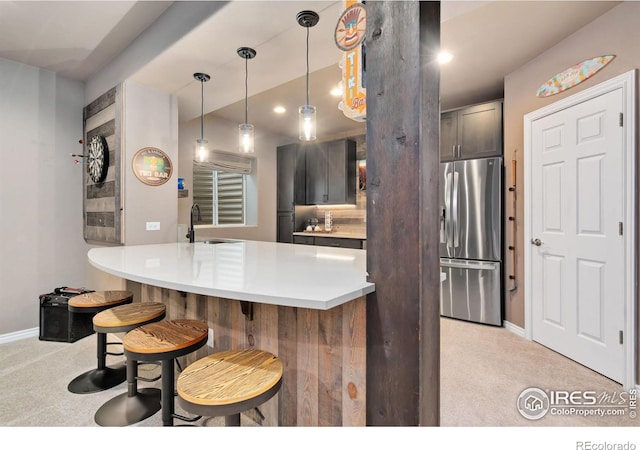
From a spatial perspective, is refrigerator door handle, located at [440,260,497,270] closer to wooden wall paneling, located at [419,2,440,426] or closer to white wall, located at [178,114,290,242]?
wooden wall paneling, located at [419,2,440,426]

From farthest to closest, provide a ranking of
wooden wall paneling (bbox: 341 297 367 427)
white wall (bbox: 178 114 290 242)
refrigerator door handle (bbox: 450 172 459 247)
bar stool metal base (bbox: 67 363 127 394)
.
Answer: white wall (bbox: 178 114 290 242), refrigerator door handle (bbox: 450 172 459 247), bar stool metal base (bbox: 67 363 127 394), wooden wall paneling (bbox: 341 297 367 427)

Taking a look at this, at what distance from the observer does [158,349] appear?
1.36 meters

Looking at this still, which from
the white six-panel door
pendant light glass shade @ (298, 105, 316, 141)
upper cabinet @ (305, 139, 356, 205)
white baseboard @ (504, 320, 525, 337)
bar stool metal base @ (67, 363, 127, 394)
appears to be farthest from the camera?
upper cabinet @ (305, 139, 356, 205)

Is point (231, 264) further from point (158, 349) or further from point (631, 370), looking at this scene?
point (631, 370)

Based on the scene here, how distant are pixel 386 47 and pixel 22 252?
3.92 metres

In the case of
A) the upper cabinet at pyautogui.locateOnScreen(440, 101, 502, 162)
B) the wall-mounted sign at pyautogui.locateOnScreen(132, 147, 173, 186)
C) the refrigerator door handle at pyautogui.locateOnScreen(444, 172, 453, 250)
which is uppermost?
the upper cabinet at pyautogui.locateOnScreen(440, 101, 502, 162)

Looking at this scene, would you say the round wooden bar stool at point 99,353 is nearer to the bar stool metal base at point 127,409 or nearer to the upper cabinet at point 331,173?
the bar stool metal base at point 127,409

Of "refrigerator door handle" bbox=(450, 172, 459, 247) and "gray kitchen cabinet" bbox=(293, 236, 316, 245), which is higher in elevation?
"refrigerator door handle" bbox=(450, 172, 459, 247)

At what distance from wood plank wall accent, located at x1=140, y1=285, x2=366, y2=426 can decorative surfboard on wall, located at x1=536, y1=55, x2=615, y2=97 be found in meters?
2.66

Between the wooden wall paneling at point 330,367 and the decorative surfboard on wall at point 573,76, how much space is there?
107 inches

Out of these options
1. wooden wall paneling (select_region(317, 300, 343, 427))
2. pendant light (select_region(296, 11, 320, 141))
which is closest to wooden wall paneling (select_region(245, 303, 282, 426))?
wooden wall paneling (select_region(317, 300, 343, 427))

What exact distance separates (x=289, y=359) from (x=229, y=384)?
0.41m

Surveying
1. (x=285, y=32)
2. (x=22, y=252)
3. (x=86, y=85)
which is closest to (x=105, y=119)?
(x=86, y=85)

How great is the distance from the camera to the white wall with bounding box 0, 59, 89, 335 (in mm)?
3025
